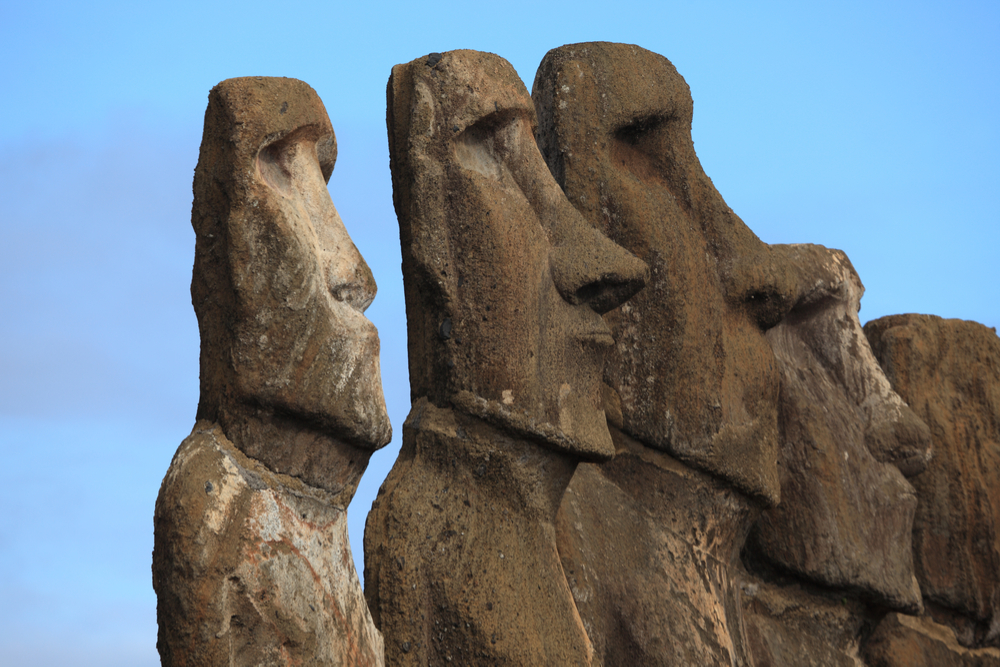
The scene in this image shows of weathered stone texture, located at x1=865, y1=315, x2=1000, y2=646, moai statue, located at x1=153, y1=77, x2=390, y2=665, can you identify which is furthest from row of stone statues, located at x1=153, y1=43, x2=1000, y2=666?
weathered stone texture, located at x1=865, y1=315, x2=1000, y2=646

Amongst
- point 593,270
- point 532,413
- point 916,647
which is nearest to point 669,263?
point 593,270

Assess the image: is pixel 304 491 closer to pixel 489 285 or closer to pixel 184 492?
pixel 184 492

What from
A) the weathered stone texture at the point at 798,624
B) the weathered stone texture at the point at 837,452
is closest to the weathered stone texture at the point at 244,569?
the weathered stone texture at the point at 798,624

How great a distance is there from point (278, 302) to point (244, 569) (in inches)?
27.1

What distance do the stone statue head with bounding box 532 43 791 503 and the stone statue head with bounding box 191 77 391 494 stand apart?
1.53 m

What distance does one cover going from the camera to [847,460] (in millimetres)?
5801

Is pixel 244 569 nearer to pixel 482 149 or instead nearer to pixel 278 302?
pixel 278 302

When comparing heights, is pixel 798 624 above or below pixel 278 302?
below

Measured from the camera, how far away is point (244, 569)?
325 cm

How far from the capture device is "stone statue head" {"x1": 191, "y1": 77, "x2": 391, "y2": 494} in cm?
344

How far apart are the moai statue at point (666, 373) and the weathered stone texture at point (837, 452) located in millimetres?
443

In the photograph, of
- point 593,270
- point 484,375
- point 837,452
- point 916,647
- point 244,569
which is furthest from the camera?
point 916,647

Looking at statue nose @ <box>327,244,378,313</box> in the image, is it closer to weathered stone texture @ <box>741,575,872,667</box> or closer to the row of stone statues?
the row of stone statues

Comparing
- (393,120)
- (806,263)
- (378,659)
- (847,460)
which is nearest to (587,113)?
(393,120)
